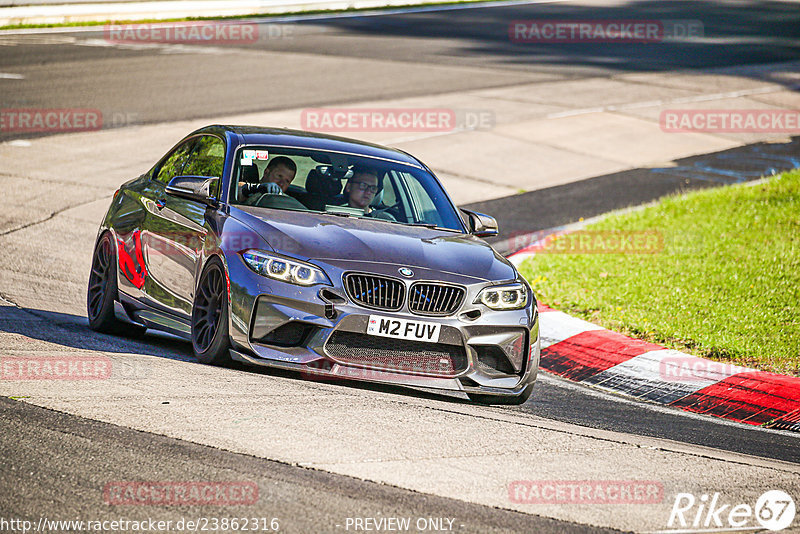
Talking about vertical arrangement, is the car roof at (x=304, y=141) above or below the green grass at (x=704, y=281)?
above

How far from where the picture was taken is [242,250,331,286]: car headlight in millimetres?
6566

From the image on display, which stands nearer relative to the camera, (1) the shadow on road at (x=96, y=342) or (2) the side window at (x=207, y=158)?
(1) the shadow on road at (x=96, y=342)

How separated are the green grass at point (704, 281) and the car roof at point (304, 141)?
8.82 feet

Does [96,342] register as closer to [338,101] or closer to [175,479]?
[175,479]

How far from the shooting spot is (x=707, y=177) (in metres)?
17.1

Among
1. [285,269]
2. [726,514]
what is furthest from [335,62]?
[726,514]

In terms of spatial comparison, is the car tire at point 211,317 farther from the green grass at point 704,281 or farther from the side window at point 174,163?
the green grass at point 704,281

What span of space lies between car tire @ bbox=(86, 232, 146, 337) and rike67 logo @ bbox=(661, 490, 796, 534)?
4.69 metres

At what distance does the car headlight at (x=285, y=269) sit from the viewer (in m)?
6.57

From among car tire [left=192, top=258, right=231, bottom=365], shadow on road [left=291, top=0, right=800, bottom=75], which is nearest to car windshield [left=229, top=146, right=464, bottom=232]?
car tire [left=192, top=258, right=231, bottom=365]

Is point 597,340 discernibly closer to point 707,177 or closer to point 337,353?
point 337,353

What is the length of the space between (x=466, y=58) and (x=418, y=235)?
21284mm

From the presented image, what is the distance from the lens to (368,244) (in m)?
6.95

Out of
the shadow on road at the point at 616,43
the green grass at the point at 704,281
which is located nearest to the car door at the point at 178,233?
the green grass at the point at 704,281
